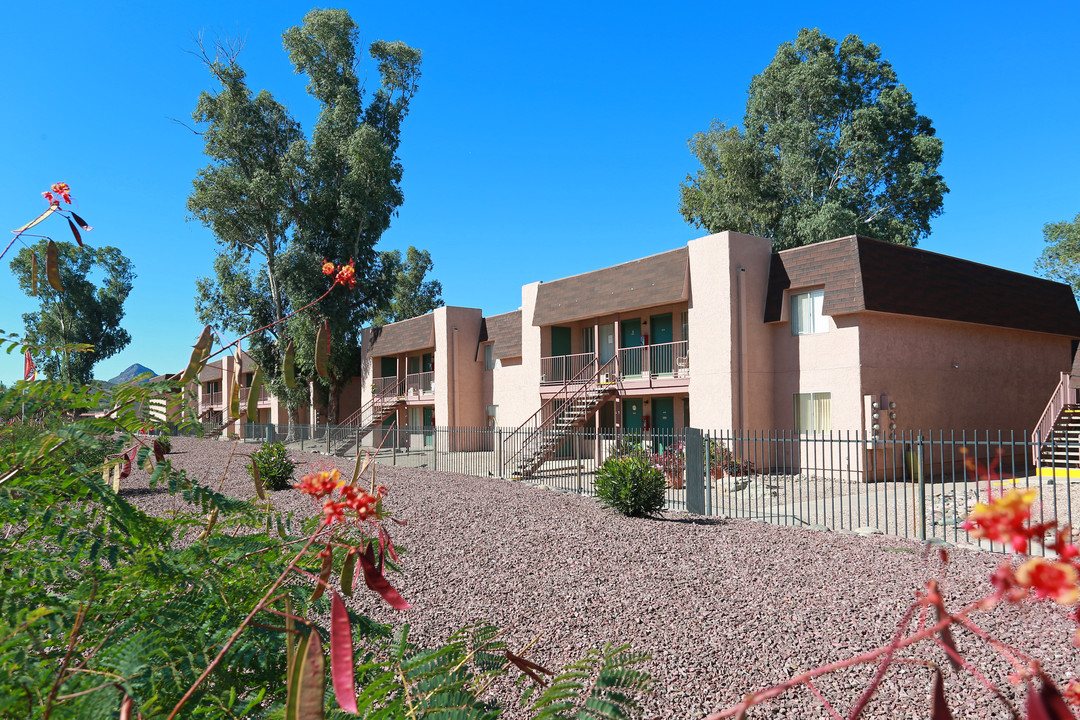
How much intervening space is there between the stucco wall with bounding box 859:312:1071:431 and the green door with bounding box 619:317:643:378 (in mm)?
7228

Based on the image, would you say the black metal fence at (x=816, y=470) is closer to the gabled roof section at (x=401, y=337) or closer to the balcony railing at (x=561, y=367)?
the balcony railing at (x=561, y=367)

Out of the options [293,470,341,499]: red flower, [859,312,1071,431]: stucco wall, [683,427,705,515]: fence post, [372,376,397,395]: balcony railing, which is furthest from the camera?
[372,376,397,395]: balcony railing

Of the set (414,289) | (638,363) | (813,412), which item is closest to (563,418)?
(638,363)

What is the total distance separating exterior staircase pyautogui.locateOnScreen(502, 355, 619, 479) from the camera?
20406 millimetres

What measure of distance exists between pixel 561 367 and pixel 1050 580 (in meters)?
26.3

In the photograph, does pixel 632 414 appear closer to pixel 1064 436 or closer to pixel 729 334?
pixel 729 334

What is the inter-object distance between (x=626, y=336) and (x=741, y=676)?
21117mm

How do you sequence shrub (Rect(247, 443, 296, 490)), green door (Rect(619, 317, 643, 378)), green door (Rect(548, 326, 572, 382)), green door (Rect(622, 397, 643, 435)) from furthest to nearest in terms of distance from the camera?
green door (Rect(548, 326, 572, 382))
green door (Rect(622, 397, 643, 435))
green door (Rect(619, 317, 643, 378))
shrub (Rect(247, 443, 296, 490))

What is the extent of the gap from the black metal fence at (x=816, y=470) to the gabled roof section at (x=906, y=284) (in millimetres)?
3569

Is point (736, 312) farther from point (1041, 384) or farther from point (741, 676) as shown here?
point (741, 676)

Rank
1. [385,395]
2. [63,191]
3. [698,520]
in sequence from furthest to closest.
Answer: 1. [385,395]
2. [698,520]
3. [63,191]

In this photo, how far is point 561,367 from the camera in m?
26.9

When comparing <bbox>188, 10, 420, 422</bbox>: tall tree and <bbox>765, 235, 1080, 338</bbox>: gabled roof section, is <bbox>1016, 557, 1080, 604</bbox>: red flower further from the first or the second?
<bbox>188, 10, 420, 422</bbox>: tall tree

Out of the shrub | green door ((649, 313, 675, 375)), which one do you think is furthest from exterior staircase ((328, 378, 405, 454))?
the shrub
